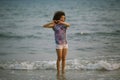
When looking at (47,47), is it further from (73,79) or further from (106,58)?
(73,79)

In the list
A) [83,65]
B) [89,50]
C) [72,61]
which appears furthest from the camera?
[89,50]

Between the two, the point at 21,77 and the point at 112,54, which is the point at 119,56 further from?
the point at 21,77

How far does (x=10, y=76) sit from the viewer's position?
953 cm

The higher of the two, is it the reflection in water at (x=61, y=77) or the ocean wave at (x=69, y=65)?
the reflection in water at (x=61, y=77)

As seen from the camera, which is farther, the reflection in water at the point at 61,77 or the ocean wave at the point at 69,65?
the ocean wave at the point at 69,65

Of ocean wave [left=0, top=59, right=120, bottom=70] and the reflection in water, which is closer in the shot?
the reflection in water

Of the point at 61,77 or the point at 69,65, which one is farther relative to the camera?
the point at 69,65

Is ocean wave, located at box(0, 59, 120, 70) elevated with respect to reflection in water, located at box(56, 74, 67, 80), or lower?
lower

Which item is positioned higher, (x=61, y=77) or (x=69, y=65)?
(x=61, y=77)

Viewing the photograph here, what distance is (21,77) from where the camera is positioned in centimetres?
935

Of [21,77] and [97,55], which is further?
[97,55]

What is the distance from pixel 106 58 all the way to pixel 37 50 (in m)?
3.90

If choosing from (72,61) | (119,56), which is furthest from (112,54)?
(72,61)

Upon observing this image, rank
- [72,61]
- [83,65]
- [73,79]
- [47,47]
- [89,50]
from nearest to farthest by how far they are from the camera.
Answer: [73,79] → [83,65] → [72,61] → [89,50] → [47,47]
